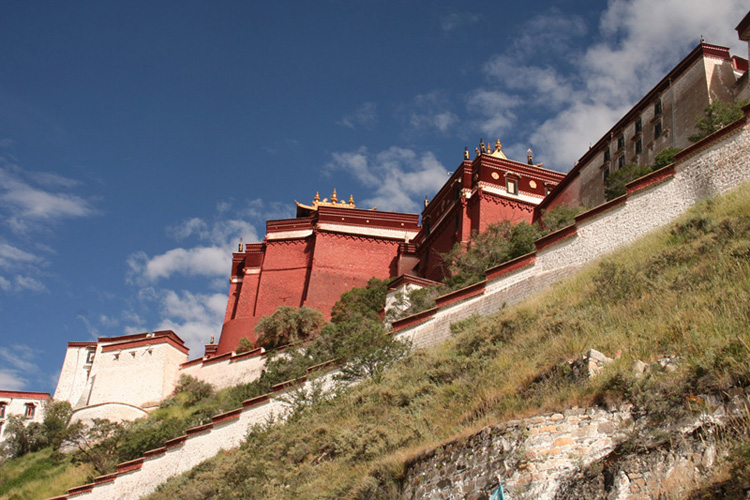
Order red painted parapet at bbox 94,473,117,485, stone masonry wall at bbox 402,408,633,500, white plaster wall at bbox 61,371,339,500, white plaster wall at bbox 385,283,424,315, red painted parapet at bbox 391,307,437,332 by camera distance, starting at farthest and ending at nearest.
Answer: white plaster wall at bbox 385,283,424,315
red painted parapet at bbox 94,473,117,485
red painted parapet at bbox 391,307,437,332
white plaster wall at bbox 61,371,339,500
stone masonry wall at bbox 402,408,633,500

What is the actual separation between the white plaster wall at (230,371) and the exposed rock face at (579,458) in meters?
23.7

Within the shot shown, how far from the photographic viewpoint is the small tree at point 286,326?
33781 mm

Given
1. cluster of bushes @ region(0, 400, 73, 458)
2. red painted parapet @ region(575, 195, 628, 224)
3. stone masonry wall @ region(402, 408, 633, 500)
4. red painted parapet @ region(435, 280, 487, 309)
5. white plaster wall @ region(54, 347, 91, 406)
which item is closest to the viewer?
stone masonry wall @ region(402, 408, 633, 500)

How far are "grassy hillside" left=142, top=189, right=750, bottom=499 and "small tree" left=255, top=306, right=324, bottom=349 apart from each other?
15804mm

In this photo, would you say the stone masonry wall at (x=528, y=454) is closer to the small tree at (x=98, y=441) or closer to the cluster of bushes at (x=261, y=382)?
the cluster of bushes at (x=261, y=382)

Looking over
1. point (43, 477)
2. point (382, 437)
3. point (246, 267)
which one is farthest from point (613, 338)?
point (246, 267)

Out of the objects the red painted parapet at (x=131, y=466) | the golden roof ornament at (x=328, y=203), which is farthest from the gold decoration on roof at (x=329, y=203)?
the red painted parapet at (x=131, y=466)

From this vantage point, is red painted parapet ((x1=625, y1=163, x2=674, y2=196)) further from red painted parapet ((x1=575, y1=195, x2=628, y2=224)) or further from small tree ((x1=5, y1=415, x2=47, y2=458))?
small tree ((x1=5, y1=415, x2=47, y2=458))

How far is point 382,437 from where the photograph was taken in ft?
38.8

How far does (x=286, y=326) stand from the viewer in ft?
111

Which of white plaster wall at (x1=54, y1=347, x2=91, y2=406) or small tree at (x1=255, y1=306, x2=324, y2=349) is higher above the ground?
small tree at (x1=255, y1=306, x2=324, y2=349)

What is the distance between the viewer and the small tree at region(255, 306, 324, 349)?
111 ft

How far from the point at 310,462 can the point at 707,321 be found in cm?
765

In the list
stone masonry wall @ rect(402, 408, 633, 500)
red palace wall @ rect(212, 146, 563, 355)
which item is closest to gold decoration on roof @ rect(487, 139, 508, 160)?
red palace wall @ rect(212, 146, 563, 355)
